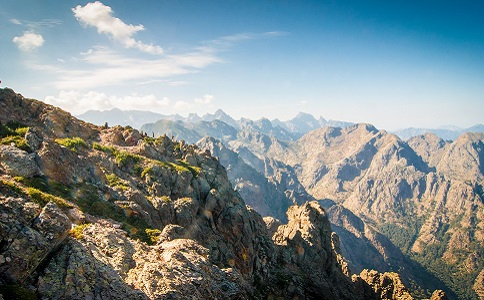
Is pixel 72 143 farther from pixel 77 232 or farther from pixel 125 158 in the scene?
pixel 77 232

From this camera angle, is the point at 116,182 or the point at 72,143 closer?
the point at 116,182

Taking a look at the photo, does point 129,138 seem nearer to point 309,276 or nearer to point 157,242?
point 157,242

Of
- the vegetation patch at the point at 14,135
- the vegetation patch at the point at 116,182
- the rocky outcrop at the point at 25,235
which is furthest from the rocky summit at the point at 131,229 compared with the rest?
the vegetation patch at the point at 116,182

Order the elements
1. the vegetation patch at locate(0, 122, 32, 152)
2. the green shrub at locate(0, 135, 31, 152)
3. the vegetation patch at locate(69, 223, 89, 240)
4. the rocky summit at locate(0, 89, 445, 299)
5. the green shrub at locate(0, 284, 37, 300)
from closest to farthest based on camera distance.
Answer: the green shrub at locate(0, 284, 37, 300) → the rocky summit at locate(0, 89, 445, 299) → the vegetation patch at locate(69, 223, 89, 240) → the green shrub at locate(0, 135, 31, 152) → the vegetation patch at locate(0, 122, 32, 152)

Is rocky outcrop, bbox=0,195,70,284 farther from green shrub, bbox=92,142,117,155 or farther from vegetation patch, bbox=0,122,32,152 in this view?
green shrub, bbox=92,142,117,155

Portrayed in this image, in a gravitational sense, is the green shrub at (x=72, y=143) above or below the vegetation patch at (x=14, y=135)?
below

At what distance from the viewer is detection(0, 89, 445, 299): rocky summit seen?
1470 cm

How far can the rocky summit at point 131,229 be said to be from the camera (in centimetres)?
1470

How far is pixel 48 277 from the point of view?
46.1 ft

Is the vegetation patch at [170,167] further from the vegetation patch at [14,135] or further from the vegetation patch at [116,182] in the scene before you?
the vegetation patch at [14,135]

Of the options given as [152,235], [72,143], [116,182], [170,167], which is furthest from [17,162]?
[170,167]

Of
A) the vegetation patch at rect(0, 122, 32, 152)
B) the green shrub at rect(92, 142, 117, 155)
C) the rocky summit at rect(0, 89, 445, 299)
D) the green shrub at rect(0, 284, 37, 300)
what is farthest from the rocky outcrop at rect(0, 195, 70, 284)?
the green shrub at rect(92, 142, 117, 155)

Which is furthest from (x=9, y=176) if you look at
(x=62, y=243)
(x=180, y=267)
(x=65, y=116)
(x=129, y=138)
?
(x=129, y=138)

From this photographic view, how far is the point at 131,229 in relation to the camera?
27734mm
